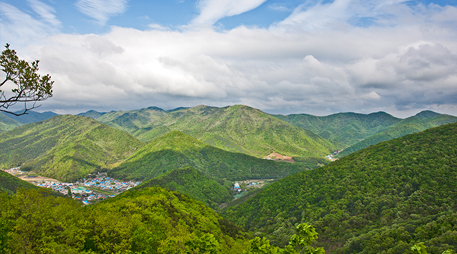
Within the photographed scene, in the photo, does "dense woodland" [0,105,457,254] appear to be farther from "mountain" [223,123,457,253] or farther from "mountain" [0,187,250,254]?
"mountain" [223,123,457,253]

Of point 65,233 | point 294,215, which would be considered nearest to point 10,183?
point 65,233

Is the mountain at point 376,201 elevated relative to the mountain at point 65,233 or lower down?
lower down

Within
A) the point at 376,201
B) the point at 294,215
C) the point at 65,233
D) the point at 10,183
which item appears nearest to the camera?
the point at 65,233

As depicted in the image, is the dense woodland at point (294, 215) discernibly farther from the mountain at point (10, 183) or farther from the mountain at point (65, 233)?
the mountain at point (10, 183)

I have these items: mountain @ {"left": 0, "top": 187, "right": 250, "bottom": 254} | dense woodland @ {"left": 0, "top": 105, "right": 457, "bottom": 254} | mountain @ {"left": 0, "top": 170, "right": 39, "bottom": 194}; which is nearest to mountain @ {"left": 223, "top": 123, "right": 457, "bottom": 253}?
dense woodland @ {"left": 0, "top": 105, "right": 457, "bottom": 254}

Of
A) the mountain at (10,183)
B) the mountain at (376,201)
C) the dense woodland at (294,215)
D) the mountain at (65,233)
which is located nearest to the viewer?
the mountain at (65,233)

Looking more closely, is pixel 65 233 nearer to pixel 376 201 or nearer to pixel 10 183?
pixel 376 201

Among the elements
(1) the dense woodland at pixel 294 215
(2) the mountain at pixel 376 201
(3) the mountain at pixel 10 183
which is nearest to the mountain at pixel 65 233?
(1) the dense woodland at pixel 294 215

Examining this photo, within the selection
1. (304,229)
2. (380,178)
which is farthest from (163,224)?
(380,178)

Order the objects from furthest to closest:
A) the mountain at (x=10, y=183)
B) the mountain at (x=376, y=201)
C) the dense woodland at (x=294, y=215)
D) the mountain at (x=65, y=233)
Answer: the mountain at (x=10, y=183), the mountain at (x=376, y=201), the dense woodland at (x=294, y=215), the mountain at (x=65, y=233)
